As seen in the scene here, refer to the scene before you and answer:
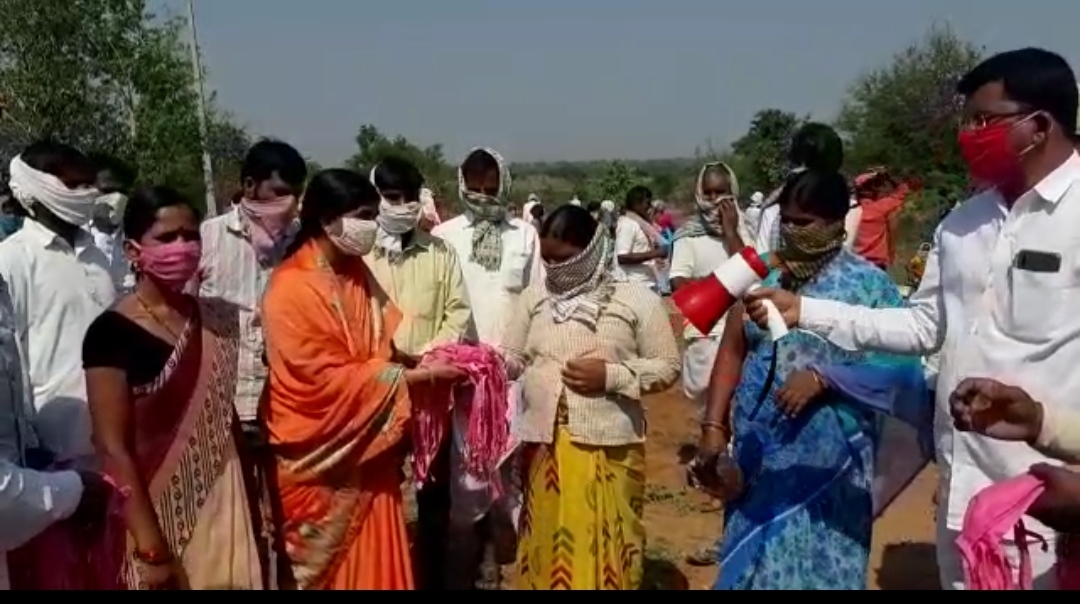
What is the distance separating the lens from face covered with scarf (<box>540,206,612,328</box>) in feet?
16.0

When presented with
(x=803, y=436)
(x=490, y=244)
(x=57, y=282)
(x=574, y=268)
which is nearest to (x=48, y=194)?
(x=57, y=282)

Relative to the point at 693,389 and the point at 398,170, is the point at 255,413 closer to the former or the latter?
the point at 398,170

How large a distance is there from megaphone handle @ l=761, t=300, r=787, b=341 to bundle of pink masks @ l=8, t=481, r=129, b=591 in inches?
75.0

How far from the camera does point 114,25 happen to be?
20.2 m

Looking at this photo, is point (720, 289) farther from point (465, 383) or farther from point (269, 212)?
point (269, 212)

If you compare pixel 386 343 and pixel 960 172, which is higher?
pixel 960 172

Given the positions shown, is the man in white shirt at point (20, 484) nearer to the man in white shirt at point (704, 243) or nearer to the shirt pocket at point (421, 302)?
the shirt pocket at point (421, 302)

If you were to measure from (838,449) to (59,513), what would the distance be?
249 cm

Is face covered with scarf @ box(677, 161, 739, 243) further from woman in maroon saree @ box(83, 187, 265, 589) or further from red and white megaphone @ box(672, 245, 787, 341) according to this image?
woman in maroon saree @ box(83, 187, 265, 589)

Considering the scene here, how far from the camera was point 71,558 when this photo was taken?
3293mm


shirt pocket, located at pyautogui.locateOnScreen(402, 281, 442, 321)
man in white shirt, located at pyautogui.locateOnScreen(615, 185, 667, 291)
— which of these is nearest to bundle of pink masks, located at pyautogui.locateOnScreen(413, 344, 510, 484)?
shirt pocket, located at pyautogui.locateOnScreen(402, 281, 442, 321)

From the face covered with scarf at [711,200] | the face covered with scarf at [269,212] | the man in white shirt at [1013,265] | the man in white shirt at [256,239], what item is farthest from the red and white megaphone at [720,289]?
the face covered with scarf at [711,200]

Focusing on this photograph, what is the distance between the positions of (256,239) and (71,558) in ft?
7.73

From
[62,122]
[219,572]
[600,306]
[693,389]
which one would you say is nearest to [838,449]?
[600,306]
